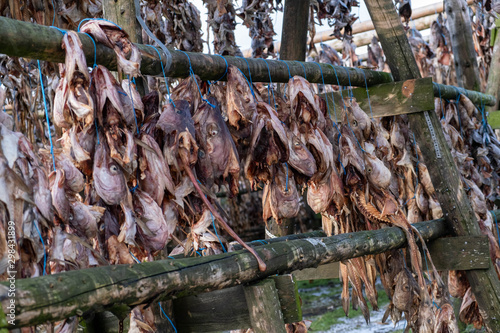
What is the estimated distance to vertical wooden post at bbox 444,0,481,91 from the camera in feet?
16.3

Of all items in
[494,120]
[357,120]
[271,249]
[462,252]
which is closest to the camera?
[271,249]

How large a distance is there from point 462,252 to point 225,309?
1786mm

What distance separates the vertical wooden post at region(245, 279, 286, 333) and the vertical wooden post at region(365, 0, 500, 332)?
1788 millimetres

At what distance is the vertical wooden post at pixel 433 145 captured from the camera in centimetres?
335

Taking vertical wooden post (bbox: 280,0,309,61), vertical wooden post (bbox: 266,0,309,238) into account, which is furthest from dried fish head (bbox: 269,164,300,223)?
vertical wooden post (bbox: 280,0,309,61)

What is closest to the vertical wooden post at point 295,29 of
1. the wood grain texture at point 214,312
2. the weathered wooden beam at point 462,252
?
the weathered wooden beam at point 462,252

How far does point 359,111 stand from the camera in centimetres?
300

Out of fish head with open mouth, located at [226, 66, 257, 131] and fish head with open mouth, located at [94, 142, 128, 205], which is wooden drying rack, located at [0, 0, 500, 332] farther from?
fish head with open mouth, located at [94, 142, 128, 205]

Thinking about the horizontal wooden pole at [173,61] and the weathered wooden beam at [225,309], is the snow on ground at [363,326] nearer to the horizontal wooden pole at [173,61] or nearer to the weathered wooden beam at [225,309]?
the horizontal wooden pole at [173,61]

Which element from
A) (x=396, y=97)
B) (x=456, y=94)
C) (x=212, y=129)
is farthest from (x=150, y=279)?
(x=456, y=94)

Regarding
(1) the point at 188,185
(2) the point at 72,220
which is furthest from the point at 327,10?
(2) the point at 72,220

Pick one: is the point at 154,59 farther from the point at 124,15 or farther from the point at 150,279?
the point at 150,279

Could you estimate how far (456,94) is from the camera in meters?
4.04

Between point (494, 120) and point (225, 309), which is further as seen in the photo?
point (494, 120)
